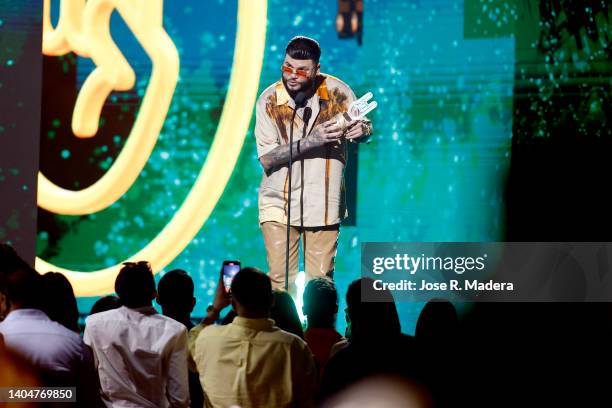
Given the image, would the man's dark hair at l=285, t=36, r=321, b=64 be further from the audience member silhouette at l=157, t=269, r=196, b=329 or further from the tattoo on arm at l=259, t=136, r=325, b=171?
the audience member silhouette at l=157, t=269, r=196, b=329

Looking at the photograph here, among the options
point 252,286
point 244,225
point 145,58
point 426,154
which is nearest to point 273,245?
point 244,225

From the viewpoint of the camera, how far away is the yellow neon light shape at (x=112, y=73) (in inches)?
233

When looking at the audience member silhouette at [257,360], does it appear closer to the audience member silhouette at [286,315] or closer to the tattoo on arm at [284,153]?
the audience member silhouette at [286,315]

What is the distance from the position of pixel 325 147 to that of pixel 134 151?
146cm

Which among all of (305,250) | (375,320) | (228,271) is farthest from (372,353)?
(305,250)

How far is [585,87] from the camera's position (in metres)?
5.47

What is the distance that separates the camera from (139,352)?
9.15ft

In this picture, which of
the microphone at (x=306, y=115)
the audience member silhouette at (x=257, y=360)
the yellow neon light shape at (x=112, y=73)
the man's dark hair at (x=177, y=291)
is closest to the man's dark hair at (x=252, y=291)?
the audience member silhouette at (x=257, y=360)

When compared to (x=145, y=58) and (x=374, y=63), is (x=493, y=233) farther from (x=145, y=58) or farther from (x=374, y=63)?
(x=145, y=58)

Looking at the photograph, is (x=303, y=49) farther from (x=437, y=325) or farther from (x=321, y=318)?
(x=437, y=325)

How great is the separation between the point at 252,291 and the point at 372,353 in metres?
0.44

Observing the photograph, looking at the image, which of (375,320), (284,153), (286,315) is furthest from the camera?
(284,153)

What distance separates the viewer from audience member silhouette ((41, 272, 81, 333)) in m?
→ 2.58

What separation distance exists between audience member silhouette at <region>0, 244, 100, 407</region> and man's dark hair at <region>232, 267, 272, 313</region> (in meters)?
0.47
